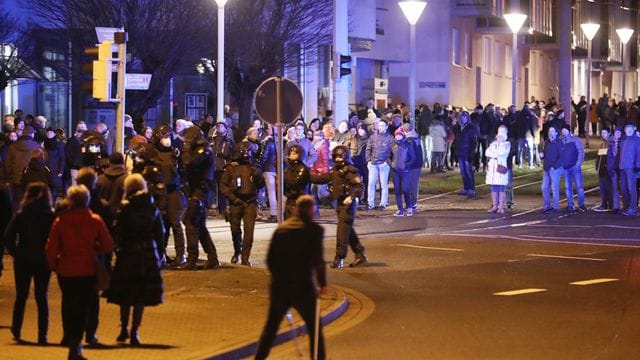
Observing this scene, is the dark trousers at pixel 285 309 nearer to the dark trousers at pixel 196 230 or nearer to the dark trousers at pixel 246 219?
the dark trousers at pixel 196 230

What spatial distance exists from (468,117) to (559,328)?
2180cm

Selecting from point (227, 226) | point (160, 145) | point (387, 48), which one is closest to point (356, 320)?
point (160, 145)

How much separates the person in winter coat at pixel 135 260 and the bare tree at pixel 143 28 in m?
19.0

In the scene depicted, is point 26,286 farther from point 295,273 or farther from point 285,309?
point 295,273

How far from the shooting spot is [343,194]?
709 inches

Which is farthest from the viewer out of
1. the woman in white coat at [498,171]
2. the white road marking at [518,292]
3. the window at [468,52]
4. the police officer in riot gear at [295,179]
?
the window at [468,52]

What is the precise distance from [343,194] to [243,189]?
4.54 feet

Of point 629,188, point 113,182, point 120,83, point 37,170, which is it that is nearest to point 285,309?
point 113,182

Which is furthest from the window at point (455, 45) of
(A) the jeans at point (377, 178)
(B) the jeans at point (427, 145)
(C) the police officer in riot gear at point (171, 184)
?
(C) the police officer in riot gear at point (171, 184)

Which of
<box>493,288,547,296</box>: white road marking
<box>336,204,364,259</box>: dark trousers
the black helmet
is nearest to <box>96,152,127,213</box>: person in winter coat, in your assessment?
<box>336,204,364,259</box>: dark trousers

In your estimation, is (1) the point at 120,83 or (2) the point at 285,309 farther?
(1) the point at 120,83

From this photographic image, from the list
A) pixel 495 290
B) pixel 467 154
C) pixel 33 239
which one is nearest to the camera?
pixel 33 239

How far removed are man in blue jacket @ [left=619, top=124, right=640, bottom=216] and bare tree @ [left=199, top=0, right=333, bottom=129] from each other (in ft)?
40.1

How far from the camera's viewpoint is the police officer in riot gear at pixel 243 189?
18.1 metres
